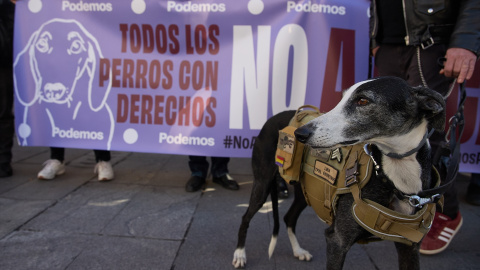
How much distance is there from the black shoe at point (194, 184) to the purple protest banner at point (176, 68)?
35 centimetres

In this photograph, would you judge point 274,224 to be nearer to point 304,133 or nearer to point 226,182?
point 304,133

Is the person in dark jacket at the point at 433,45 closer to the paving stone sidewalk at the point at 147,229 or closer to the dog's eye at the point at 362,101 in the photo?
the paving stone sidewalk at the point at 147,229

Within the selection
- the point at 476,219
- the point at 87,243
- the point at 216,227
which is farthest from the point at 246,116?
the point at 476,219

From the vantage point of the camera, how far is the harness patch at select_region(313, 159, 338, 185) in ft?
6.06

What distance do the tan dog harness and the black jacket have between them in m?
0.90

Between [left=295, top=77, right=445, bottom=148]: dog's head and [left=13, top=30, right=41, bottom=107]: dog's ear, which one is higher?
[left=13, top=30, right=41, bottom=107]: dog's ear

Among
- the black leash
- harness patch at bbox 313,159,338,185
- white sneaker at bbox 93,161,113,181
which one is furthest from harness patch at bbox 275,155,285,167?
white sneaker at bbox 93,161,113,181

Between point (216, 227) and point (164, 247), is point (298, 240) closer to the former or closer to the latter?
point (216, 227)

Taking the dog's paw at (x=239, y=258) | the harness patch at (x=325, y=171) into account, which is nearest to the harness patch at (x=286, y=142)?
the harness patch at (x=325, y=171)

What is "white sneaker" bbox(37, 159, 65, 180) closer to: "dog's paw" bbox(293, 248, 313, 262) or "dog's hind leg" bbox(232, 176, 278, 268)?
"dog's hind leg" bbox(232, 176, 278, 268)

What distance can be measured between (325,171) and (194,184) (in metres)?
2.17

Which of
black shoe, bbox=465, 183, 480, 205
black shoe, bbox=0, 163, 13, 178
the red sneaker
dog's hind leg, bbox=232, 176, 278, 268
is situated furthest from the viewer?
black shoe, bbox=0, 163, 13, 178

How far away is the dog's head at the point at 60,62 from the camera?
3750 mm

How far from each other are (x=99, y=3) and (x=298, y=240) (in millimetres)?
3042
